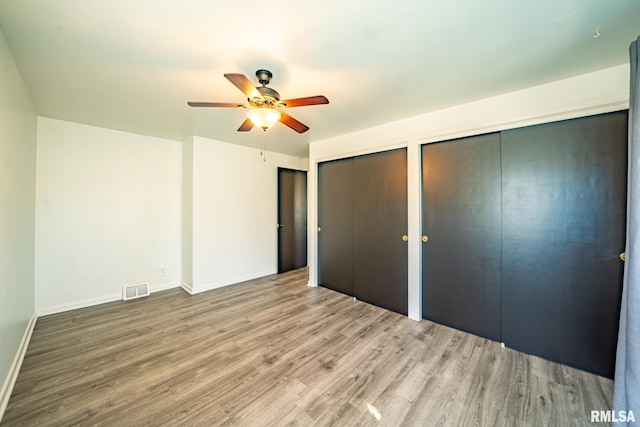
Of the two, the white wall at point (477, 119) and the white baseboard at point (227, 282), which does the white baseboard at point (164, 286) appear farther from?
the white wall at point (477, 119)

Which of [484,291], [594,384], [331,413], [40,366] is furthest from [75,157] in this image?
[594,384]

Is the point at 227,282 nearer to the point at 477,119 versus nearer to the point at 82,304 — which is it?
the point at 82,304

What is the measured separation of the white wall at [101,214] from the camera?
2.93 metres

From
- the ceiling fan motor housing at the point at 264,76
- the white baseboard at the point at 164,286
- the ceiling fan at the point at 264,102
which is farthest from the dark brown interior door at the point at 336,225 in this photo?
the white baseboard at the point at 164,286

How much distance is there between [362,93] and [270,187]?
2847 millimetres

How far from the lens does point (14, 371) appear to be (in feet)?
6.08

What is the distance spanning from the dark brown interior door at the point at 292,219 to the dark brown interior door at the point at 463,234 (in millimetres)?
2819

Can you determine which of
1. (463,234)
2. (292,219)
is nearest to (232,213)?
(292,219)

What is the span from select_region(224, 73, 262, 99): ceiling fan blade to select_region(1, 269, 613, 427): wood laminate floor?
2.13 meters

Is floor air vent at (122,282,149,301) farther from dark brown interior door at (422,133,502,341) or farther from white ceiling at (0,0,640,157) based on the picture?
dark brown interior door at (422,133,502,341)

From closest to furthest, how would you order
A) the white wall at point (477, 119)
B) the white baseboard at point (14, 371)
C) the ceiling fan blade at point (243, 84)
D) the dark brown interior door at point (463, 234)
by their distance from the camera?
1. the ceiling fan blade at point (243, 84)
2. the white baseboard at point (14, 371)
3. the white wall at point (477, 119)
4. the dark brown interior door at point (463, 234)

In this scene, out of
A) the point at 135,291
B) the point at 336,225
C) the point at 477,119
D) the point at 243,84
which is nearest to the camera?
the point at 243,84

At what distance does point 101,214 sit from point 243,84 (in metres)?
3.13

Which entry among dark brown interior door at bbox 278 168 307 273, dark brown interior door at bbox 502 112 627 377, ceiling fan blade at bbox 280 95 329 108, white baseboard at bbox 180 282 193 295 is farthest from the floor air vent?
dark brown interior door at bbox 502 112 627 377
